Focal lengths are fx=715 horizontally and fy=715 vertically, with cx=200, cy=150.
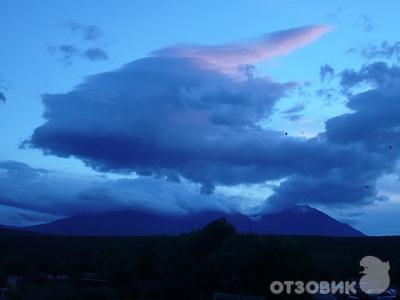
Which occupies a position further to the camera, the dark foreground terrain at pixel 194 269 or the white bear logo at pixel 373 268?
the dark foreground terrain at pixel 194 269

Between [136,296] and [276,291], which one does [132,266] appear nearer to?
[136,296]

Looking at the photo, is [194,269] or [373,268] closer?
[373,268]

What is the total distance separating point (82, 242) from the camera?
153 meters

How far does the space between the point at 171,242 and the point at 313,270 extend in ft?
70.9

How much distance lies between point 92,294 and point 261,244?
43.6 ft

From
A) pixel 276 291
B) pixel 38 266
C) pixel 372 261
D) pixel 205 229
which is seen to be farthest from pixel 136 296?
pixel 38 266

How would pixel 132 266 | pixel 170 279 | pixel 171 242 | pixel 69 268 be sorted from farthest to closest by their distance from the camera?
pixel 69 268 → pixel 132 266 → pixel 171 242 → pixel 170 279

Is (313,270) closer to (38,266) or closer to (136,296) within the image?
(136,296)

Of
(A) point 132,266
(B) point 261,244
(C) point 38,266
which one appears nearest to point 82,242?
(C) point 38,266

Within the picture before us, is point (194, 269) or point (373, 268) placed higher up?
point (194, 269)

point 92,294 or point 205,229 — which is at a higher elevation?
point 205,229

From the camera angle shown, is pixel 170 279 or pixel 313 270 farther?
pixel 170 279

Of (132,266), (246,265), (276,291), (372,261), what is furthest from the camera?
(132,266)

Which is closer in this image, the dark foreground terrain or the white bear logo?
the white bear logo
